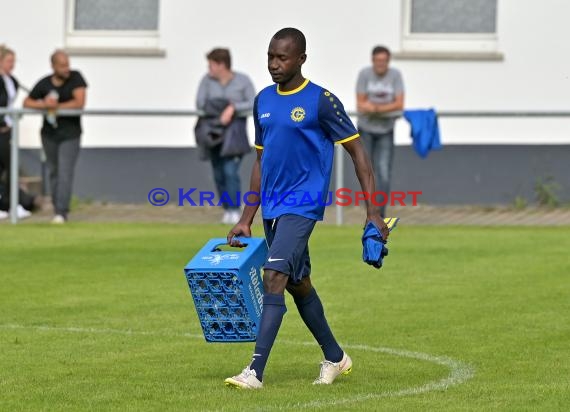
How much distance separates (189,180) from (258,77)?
1.74m

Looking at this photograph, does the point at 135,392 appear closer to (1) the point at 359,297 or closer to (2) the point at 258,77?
(1) the point at 359,297

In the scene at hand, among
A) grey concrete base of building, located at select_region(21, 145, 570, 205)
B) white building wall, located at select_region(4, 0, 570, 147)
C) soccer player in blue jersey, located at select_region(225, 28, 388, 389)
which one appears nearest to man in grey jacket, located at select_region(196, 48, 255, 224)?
grey concrete base of building, located at select_region(21, 145, 570, 205)

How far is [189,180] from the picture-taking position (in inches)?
906

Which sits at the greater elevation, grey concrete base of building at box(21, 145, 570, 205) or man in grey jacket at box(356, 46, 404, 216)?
man in grey jacket at box(356, 46, 404, 216)

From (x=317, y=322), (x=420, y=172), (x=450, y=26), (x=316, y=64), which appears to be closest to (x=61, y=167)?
(x=316, y=64)

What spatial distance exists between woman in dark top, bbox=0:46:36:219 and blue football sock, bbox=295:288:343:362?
1187cm

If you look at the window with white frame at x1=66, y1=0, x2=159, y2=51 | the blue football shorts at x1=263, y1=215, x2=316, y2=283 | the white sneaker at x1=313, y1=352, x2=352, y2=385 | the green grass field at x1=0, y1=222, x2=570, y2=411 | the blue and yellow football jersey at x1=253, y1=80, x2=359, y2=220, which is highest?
the window with white frame at x1=66, y1=0, x2=159, y2=51

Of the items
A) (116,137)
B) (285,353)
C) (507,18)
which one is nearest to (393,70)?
(507,18)

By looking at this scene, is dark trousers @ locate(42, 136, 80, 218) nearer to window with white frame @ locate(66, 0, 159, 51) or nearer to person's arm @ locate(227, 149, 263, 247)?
window with white frame @ locate(66, 0, 159, 51)

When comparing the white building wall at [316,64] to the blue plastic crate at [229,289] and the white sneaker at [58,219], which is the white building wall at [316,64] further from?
the blue plastic crate at [229,289]

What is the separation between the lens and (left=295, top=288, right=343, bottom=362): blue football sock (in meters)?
9.42

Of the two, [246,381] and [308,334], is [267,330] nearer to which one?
[246,381]

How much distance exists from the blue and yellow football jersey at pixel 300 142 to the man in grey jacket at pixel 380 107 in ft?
33.9

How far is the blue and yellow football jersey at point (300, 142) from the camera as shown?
921cm
